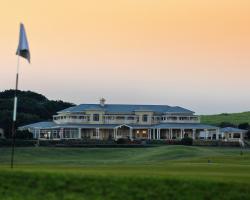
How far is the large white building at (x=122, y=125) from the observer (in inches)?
4547

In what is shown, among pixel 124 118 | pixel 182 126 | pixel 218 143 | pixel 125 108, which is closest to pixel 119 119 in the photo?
pixel 124 118

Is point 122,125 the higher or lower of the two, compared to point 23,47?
higher

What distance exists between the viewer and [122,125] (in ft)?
380


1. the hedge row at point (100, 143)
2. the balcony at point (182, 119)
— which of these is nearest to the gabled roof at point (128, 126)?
the balcony at point (182, 119)

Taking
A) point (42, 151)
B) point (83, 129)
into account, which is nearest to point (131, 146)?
point (42, 151)

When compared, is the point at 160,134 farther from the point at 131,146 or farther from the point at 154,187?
the point at 154,187

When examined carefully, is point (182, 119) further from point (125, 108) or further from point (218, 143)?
point (218, 143)

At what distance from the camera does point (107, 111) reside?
119 metres

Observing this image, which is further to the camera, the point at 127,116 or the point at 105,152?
the point at 127,116

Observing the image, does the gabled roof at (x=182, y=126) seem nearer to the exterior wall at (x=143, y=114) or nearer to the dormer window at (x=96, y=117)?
the exterior wall at (x=143, y=114)

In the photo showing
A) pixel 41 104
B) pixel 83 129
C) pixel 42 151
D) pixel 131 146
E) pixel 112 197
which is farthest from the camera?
pixel 41 104

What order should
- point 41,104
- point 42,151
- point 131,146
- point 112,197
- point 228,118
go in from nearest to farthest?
1. point 112,197
2. point 42,151
3. point 131,146
4. point 41,104
5. point 228,118

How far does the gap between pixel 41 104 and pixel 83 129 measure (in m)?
38.9

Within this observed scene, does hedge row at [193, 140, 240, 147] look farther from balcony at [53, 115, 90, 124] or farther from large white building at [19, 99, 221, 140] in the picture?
balcony at [53, 115, 90, 124]
